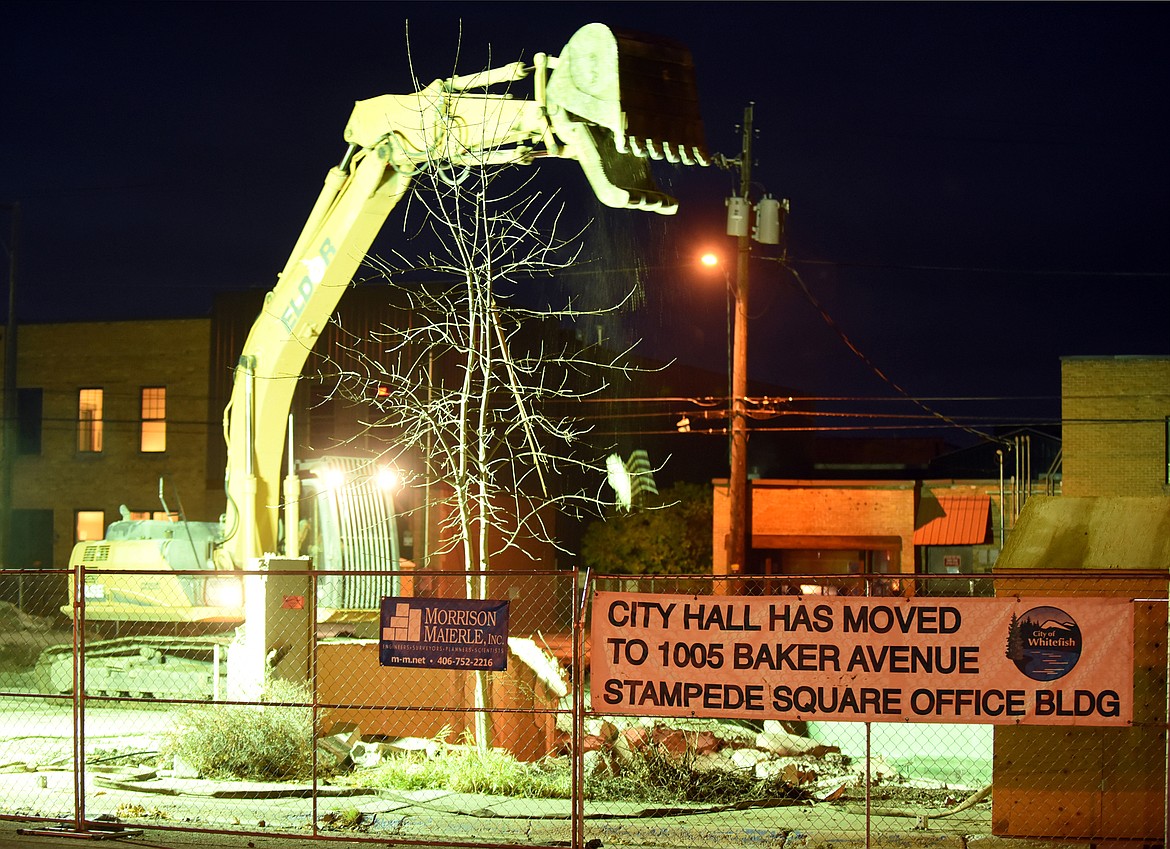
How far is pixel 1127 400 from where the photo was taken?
36.2 metres

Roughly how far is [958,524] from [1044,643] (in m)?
32.3

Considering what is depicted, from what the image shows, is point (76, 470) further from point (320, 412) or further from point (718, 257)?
point (718, 257)

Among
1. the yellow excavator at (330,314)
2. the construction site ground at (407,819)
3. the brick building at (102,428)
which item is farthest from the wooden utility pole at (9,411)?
the construction site ground at (407,819)

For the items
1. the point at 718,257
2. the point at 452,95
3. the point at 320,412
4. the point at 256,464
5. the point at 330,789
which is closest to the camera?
the point at 330,789

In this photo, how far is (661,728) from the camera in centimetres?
1283

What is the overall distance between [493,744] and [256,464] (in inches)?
190

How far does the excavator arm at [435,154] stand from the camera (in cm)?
1116

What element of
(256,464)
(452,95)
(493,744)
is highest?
(452,95)

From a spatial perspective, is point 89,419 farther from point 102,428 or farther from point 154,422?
Result: point 154,422

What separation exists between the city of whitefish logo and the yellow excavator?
453cm

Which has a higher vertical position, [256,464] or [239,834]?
[256,464]

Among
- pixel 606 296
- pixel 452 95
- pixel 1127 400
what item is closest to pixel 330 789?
pixel 452 95

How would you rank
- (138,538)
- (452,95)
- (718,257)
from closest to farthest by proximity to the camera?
(452,95), (138,538), (718,257)

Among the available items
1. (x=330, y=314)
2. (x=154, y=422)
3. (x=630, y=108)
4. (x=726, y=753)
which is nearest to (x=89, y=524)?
(x=154, y=422)
